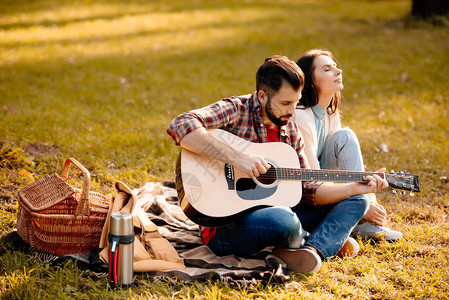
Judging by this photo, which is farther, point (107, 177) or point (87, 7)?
point (87, 7)

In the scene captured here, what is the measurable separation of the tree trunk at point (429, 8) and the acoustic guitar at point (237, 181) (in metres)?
7.60

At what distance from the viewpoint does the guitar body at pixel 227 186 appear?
2.94 m

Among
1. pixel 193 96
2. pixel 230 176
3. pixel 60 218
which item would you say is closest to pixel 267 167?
pixel 230 176

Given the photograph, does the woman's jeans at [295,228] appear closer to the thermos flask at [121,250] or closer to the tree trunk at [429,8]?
the thermos flask at [121,250]

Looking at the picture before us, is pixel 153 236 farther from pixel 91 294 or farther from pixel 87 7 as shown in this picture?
pixel 87 7

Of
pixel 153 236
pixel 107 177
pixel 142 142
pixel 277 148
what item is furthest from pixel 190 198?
pixel 142 142

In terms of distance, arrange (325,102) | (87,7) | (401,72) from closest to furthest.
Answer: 1. (325,102)
2. (401,72)
3. (87,7)

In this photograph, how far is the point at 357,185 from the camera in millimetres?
3275

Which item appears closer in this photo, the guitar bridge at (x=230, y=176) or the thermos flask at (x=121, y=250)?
the thermos flask at (x=121, y=250)

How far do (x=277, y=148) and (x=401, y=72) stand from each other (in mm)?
5424

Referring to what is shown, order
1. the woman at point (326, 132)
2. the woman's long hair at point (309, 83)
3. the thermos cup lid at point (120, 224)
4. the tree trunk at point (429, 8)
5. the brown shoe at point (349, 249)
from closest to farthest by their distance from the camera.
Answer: the thermos cup lid at point (120, 224)
the brown shoe at point (349, 249)
the woman at point (326, 132)
the woman's long hair at point (309, 83)
the tree trunk at point (429, 8)

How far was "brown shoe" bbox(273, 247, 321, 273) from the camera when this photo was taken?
3.02 meters

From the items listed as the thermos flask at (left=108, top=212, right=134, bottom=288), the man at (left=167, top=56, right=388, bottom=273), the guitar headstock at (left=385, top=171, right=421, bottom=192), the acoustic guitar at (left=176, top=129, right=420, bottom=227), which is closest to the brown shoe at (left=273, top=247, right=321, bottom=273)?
the man at (left=167, top=56, right=388, bottom=273)

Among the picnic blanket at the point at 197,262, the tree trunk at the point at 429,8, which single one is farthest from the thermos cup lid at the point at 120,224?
the tree trunk at the point at 429,8
